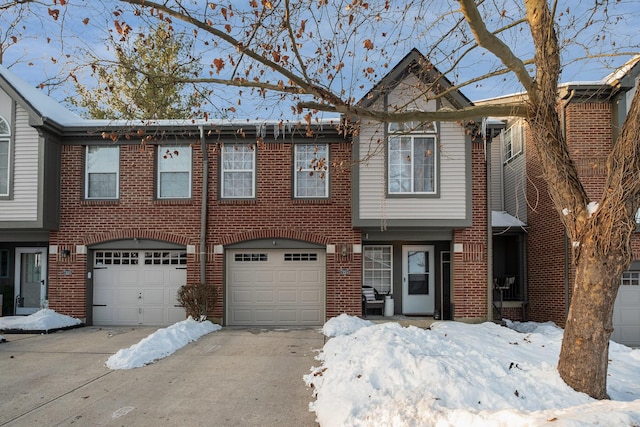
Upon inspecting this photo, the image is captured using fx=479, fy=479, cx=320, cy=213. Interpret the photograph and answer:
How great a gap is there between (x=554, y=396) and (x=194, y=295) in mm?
8838

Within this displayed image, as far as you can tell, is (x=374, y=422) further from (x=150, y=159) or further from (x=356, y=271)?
(x=150, y=159)

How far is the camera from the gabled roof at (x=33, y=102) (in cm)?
1210

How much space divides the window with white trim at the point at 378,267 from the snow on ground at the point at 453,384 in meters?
4.59

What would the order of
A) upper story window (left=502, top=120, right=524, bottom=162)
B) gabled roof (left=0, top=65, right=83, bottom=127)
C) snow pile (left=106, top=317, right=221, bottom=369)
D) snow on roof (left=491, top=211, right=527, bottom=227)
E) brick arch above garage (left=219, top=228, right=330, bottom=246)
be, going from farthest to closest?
upper story window (left=502, top=120, right=524, bottom=162) → snow on roof (left=491, top=211, right=527, bottom=227) → brick arch above garage (left=219, top=228, right=330, bottom=246) → gabled roof (left=0, top=65, right=83, bottom=127) → snow pile (left=106, top=317, right=221, bottom=369)

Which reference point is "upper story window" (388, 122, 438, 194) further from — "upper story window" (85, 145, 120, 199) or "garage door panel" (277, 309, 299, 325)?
"upper story window" (85, 145, 120, 199)

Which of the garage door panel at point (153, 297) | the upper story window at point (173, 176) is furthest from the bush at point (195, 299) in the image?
the upper story window at point (173, 176)

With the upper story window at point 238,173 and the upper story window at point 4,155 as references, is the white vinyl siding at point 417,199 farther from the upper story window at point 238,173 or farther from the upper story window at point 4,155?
the upper story window at point 4,155

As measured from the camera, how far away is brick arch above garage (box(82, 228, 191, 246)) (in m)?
13.0

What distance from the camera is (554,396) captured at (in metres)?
5.74

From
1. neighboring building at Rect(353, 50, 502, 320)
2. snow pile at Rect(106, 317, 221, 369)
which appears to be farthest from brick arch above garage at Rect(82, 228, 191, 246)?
neighboring building at Rect(353, 50, 502, 320)

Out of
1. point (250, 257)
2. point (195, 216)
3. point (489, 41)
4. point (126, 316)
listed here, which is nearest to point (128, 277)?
point (126, 316)

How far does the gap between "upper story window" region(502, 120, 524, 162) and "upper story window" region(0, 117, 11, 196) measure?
15.0 m

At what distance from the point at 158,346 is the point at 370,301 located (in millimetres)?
6334

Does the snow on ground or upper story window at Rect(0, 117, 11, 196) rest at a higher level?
upper story window at Rect(0, 117, 11, 196)
